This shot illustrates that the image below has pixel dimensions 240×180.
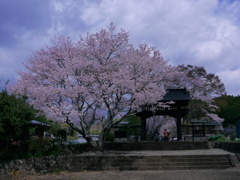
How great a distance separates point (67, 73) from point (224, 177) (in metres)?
10.1

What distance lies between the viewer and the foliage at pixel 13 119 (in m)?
9.86

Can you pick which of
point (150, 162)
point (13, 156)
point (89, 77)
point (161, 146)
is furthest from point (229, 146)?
point (13, 156)

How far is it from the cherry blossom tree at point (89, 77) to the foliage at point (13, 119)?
2577 millimetres

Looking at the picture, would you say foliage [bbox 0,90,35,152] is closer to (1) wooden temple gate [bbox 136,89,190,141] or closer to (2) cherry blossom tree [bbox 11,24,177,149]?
(2) cherry blossom tree [bbox 11,24,177,149]

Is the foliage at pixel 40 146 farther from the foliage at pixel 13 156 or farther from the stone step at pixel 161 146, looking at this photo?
the stone step at pixel 161 146

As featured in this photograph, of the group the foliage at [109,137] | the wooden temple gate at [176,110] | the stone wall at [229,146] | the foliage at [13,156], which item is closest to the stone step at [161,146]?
the stone wall at [229,146]

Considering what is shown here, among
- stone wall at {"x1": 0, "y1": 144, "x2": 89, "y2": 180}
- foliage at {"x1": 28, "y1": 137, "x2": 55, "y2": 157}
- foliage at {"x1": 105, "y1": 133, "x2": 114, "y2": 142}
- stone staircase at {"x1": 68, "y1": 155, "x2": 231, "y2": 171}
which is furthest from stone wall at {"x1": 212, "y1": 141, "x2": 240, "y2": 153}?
foliage at {"x1": 28, "y1": 137, "x2": 55, "y2": 157}

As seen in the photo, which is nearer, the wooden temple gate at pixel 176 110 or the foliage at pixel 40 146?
the foliage at pixel 40 146

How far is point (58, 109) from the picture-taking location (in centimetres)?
1300

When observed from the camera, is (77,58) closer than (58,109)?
No

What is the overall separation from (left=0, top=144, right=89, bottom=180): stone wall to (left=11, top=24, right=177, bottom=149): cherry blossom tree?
221 centimetres

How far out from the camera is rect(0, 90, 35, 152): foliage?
9.86 m

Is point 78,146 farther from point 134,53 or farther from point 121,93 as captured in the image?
point 134,53

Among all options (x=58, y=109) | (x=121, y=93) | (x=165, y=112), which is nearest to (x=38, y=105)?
(x=58, y=109)
